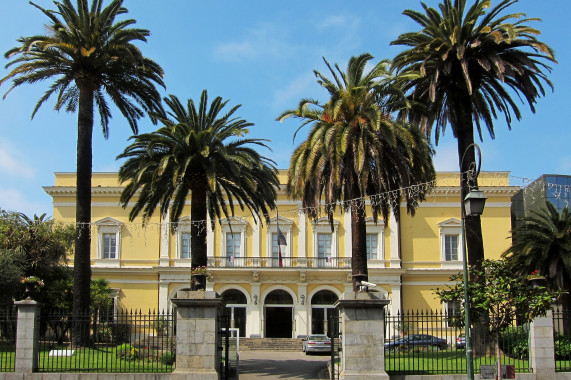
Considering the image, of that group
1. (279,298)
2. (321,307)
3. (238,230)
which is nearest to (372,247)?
(321,307)

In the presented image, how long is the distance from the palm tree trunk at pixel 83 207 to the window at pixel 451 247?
87.2ft

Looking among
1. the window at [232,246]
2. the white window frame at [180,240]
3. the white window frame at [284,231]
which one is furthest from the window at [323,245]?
the white window frame at [180,240]

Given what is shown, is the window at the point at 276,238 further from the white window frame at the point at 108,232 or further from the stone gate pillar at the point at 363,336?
the stone gate pillar at the point at 363,336

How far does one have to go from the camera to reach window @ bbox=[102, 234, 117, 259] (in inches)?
1762

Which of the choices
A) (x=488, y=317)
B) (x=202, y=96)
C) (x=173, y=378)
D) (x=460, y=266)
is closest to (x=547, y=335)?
(x=488, y=317)

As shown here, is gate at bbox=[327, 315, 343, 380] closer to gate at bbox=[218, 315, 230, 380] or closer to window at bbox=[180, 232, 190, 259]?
gate at bbox=[218, 315, 230, 380]

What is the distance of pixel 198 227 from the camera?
2384cm

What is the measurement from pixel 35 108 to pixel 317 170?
39.3 ft

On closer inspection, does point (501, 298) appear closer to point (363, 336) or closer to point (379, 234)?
point (363, 336)

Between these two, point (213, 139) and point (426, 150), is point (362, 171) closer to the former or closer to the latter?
point (426, 150)

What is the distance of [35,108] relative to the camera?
27031 millimetres

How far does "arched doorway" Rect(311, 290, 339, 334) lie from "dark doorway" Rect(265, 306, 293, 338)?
156cm

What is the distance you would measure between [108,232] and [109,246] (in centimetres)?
94

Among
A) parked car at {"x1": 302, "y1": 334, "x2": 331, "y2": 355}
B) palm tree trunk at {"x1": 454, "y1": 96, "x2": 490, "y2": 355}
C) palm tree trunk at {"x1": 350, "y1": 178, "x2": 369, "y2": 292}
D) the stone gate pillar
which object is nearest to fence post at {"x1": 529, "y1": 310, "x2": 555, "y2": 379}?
the stone gate pillar
